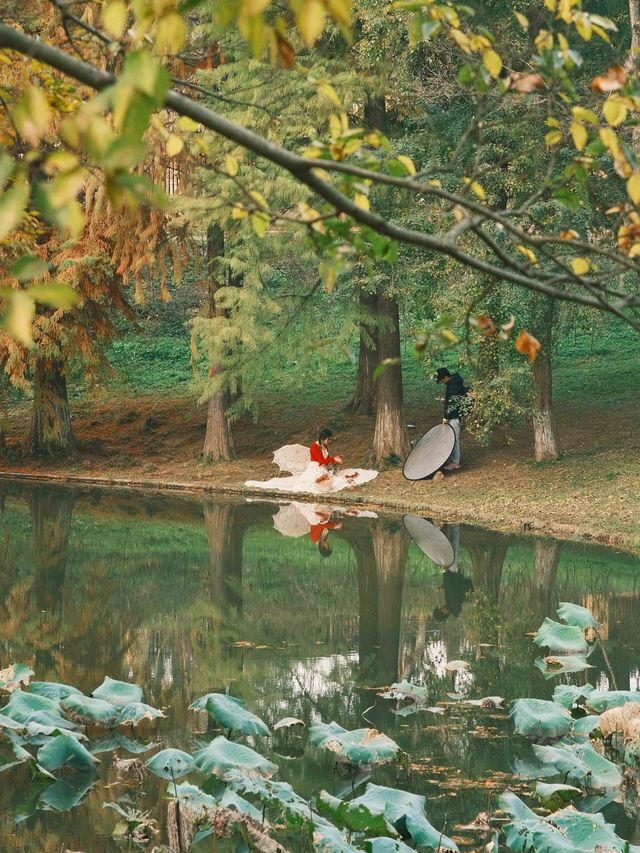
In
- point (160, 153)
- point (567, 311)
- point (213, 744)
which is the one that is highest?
point (160, 153)

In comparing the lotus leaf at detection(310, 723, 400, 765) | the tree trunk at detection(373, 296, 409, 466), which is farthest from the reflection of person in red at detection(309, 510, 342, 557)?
the lotus leaf at detection(310, 723, 400, 765)

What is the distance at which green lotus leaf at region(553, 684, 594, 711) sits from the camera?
7.77 meters

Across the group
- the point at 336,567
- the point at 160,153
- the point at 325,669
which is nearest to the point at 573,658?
the point at 325,669

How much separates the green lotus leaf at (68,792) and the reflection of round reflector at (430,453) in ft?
39.6

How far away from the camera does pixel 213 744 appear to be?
6.35m

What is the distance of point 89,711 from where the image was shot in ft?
24.1

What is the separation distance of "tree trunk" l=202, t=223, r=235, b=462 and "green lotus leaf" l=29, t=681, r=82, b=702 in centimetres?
1362

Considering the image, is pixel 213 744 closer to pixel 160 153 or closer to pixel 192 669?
pixel 192 669

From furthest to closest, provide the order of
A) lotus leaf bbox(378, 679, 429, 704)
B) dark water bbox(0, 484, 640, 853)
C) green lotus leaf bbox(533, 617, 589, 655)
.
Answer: green lotus leaf bbox(533, 617, 589, 655) < lotus leaf bbox(378, 679, 429, 704) < dark water bbox(0, 484, 640, 853)

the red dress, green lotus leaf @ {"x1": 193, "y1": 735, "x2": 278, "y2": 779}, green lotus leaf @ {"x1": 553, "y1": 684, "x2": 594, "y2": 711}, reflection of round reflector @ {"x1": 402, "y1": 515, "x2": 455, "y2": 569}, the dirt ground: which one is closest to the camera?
green lotus leaf @ {"x1": 193, "y1": 735, "x2": 278, "y2": 779}

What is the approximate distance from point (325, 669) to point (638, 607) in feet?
10.6

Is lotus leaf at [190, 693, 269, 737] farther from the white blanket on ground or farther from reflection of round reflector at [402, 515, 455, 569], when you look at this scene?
the white blanket on ground

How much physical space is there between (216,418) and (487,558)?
8600mm

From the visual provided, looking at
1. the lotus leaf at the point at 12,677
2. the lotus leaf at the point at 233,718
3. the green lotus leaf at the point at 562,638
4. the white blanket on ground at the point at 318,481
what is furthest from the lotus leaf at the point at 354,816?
the white blanket on ground at the point at 318,481
